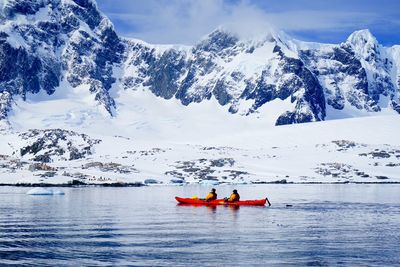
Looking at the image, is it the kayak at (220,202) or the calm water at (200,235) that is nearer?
the calm water at (200,235)

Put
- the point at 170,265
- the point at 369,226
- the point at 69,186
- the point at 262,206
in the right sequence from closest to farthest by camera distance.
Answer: the point at 170,265 < the point at 369,226 < the point at 262,206 < the point at 69,186

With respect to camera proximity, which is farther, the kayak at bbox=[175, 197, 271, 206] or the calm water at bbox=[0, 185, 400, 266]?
the kayak at bbox=[175, 197, 271, 206]

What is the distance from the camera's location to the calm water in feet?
138

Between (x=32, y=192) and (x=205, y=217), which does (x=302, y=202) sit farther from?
(x=32, y=192)

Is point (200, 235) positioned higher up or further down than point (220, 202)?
further down

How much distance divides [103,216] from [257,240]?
78.1 feet

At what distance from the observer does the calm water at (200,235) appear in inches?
1652

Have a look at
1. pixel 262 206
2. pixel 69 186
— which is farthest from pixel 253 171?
pixel 262 206

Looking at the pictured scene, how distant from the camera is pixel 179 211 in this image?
77688 millimetres

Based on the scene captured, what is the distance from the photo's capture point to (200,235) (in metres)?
53.3

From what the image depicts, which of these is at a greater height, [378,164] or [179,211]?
[378,164]

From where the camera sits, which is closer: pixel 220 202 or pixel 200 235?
pixel 200 235

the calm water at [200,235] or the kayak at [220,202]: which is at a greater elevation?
the kayak at [220,202]

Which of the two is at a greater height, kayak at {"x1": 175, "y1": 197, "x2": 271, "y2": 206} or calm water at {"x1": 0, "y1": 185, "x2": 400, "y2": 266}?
kayak at {"x1": 175, "y1": 197, "x2": 271, "y2": 206}
